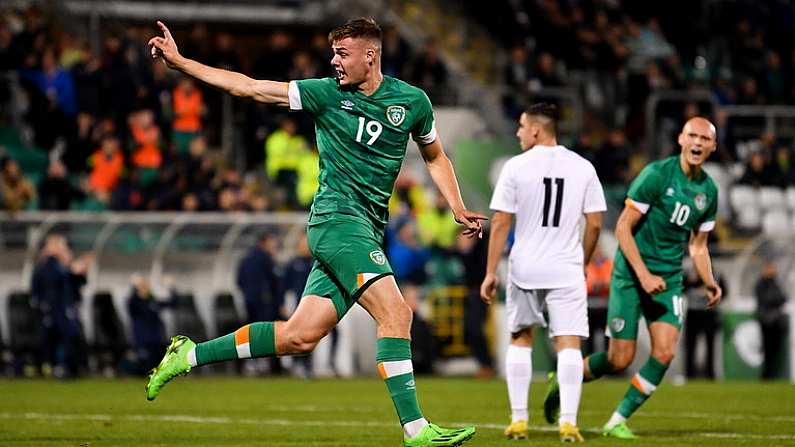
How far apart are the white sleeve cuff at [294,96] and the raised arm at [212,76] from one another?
96 millimetres

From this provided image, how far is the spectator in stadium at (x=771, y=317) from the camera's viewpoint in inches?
839

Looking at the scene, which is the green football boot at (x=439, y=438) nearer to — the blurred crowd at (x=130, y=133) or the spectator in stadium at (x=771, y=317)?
the spectator in stadium at (x=771, y=317)

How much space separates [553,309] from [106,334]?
38.7ft

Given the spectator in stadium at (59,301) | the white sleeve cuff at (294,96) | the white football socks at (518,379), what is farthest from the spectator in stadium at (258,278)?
the white sleeve cuff at (294,96)

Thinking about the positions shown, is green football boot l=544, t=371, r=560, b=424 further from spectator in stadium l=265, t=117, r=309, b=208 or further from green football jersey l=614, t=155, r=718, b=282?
spectator in stadium l=265, t=117, r=309, b=208

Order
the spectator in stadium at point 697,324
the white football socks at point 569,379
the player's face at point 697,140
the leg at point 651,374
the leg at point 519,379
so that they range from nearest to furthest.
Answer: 1. the white football socks at point 569,379
2. the leg at point 519,379
3. the leg at point 651,374
4. the player's face at point 697,140
5. the spectator in stadium at point 697,324

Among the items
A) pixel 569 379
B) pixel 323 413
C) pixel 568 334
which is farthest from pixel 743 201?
pixel 569 379

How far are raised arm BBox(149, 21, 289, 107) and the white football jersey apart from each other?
8.85 feet

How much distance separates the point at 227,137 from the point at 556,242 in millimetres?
15726

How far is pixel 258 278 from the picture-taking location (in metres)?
21.2

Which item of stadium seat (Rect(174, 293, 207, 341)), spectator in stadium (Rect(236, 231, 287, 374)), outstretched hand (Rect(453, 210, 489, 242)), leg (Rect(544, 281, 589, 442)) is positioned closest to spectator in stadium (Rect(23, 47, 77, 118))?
stadium seat (Rect(174, 293, 207, 341))

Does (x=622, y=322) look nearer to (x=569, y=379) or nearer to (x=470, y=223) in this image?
(x=569, y=379)

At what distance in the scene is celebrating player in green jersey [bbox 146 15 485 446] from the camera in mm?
8398

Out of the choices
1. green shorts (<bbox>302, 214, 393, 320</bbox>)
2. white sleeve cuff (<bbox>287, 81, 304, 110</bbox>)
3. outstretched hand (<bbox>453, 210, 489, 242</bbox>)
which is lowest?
green shorts (<bbox>302, 214, 393, 320</bbox>)
